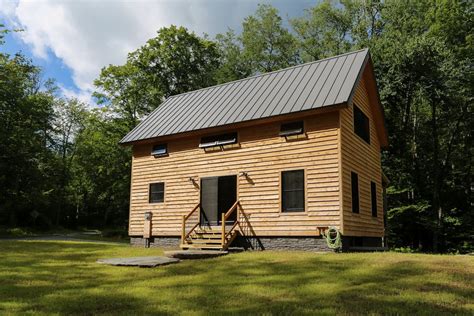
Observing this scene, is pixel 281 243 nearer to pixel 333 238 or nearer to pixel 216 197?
pixel 333 238

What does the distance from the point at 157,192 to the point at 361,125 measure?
8.55m

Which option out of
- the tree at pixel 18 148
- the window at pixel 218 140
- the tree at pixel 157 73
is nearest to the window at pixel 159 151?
the window at pixel 218 140

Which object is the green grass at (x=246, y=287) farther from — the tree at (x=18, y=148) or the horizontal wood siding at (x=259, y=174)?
the tree at (x=18, y=148)

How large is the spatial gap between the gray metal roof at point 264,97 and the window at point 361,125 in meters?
1.74

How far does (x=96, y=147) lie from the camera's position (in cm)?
3534

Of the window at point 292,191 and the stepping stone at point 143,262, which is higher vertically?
the window at point 292,191

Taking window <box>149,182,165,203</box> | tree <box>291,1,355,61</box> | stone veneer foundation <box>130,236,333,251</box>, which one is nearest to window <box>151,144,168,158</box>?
window <box>149,182,165,203</box>

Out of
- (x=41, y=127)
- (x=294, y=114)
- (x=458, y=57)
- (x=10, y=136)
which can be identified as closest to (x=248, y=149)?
(x=294, y=114)

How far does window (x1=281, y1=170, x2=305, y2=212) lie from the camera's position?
43.5ft

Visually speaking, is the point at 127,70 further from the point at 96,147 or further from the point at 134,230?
the point at 134,230

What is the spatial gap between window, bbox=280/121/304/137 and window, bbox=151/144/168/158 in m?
5.43

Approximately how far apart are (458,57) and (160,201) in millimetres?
20902

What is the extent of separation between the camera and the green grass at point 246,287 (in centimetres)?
546

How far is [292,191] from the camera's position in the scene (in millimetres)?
13477
